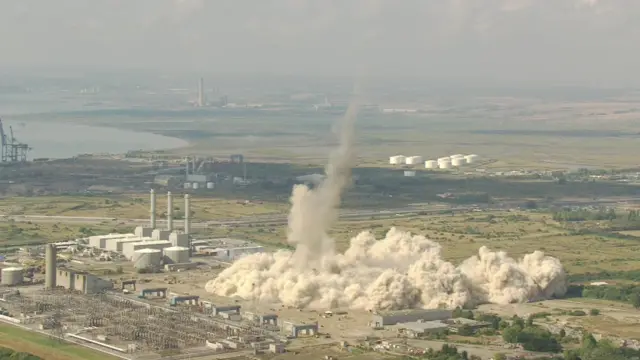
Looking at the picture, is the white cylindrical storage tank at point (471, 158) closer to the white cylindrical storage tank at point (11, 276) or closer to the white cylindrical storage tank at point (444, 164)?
the white cylindrical storage tank at point (444, 164)

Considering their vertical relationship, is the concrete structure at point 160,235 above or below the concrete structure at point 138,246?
above

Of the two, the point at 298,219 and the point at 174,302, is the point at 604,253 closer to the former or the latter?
→ the point at 298,219

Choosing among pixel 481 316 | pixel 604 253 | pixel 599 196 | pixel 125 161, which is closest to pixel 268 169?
pixel 125 161

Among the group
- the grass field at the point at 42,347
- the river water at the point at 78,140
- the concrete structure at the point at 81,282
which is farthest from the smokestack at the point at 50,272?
the river water at the point at 78,140

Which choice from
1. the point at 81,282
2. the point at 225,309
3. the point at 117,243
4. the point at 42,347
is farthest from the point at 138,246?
the point at 42,347

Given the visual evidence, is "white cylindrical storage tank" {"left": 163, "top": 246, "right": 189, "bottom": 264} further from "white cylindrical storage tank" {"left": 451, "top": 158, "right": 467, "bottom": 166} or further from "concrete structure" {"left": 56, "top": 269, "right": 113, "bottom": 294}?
"white cylindrical storage tank" {"left": 451, "top": 158, "right": 467, "bottom": 166}

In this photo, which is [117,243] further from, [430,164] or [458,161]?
[458,161]
